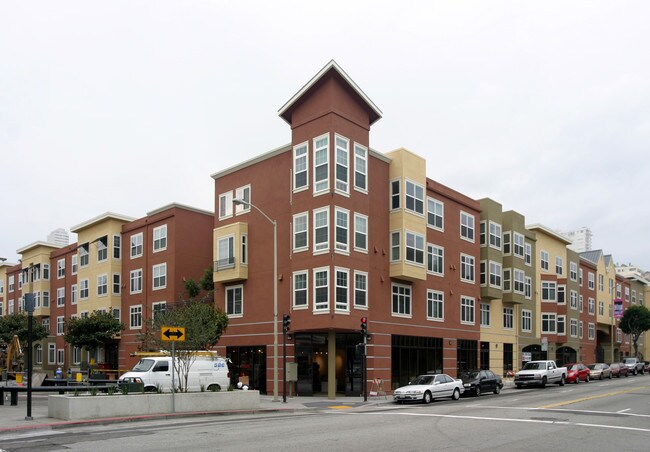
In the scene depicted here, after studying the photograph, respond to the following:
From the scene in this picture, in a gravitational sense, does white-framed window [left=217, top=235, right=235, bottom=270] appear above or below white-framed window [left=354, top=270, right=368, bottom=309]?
above

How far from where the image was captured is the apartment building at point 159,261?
44.7 metres

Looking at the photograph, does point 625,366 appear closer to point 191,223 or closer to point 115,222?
point 191,223

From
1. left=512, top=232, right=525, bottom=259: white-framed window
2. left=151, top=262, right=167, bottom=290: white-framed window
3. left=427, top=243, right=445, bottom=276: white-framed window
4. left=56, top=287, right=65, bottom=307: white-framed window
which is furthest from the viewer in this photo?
left=56, top=287, right=65, bottom=307: white-framed window

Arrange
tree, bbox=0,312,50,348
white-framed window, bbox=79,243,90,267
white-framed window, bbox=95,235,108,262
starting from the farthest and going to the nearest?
tree, bbox=0,312,50,348, white-framed window, bbox=79,243,90,267, white-framed window, bbox=95,235,108,262

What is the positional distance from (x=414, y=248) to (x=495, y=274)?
1380cm

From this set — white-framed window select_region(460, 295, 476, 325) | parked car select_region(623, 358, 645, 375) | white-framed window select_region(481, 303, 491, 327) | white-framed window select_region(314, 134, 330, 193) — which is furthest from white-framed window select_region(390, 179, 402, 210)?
parked car select_region(623, 358, 645, 375)

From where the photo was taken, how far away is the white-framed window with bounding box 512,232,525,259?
171ft

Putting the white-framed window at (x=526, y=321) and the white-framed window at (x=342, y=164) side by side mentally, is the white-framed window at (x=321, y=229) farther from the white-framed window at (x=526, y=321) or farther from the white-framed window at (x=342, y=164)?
the white-framed window at (x=526, y=321)

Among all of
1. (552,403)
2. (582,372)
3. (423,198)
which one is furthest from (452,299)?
(552,403)

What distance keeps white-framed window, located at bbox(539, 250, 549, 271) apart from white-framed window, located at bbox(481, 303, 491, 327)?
1272cm

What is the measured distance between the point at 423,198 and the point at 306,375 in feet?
43.0

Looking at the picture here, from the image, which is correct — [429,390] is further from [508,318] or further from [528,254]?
[528,254]

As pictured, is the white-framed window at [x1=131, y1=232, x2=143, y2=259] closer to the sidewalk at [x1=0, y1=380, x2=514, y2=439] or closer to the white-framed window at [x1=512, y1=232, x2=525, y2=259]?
the sidewalk at [x1=0, y1=380, x2=514, y2=439]

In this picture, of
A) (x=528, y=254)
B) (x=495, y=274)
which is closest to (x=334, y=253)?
(x=495, y=274)
